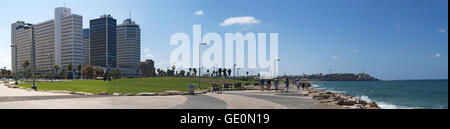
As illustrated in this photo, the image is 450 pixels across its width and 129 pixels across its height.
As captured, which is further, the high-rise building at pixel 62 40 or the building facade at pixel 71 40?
the high-rise building at pixel 62 40

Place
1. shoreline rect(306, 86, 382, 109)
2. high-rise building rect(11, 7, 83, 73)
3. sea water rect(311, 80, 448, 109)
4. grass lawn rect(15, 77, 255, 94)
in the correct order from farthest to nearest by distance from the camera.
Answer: high-rise building rect(11, 7, 83, 73)
sea water rect(311, 80, 448, 109)
grass lawn rect(15, 77, 255, 94)
shoreline rect(306, 86, 382, 109)

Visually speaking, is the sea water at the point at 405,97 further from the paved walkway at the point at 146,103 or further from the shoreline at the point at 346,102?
the paved walkway at the point at 146,103

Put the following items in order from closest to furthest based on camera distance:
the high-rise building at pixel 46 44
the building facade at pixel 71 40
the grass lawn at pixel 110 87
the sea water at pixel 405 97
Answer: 1. the grass lawn at pixel 110 87
2. the sea water at pixel 405 97
3. the building facade at pixel 71 40
4. the high-rise building at pixel 46 44

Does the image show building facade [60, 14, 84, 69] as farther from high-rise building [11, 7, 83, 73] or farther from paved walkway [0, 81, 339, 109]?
paved walkway [0, 81, 339, 109]

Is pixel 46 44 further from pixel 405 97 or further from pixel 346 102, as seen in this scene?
pixel 346 102

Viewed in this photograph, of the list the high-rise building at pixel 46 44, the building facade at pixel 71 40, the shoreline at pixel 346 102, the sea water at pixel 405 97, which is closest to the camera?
the shoreline at pixel 346 102

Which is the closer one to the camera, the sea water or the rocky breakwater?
the rocky breakwater

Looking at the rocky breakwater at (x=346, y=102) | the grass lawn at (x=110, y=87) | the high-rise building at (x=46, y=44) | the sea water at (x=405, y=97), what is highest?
the high-rise building at (x=46, y=44)

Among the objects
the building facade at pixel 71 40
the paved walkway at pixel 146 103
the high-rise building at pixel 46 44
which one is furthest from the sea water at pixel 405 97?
the high-rise building at pixel 46 44

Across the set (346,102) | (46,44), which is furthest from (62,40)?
(346,102)

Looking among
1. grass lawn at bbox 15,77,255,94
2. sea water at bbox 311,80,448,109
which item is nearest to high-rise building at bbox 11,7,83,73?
sea water at bbox 311,80,448,109

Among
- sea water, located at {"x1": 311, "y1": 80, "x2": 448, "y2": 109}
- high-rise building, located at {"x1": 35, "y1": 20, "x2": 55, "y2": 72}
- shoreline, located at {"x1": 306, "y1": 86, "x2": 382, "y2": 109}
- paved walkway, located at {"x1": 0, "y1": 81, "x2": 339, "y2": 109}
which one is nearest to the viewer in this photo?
paved walkway, located at {"x1": 0, "y1": 81, "x2": 339, "y2": 109}

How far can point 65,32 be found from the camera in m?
190
